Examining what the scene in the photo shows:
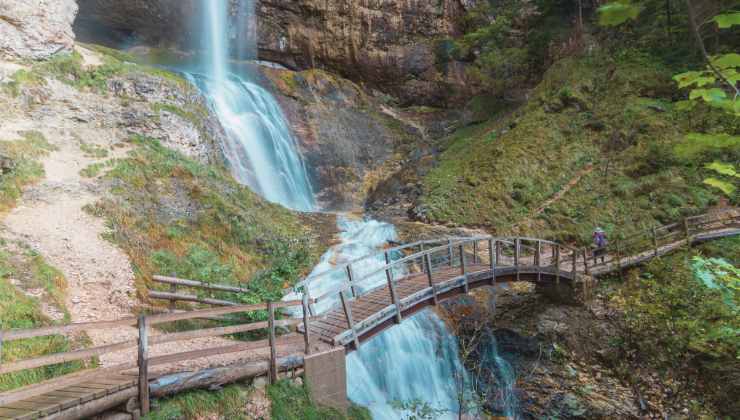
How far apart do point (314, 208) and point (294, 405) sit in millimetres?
14237

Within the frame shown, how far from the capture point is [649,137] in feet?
55.1

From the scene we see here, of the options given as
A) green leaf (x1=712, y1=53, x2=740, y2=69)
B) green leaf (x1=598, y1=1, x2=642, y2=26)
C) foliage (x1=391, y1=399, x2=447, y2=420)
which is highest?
green leaf (x1=598, y1=1, x2=642, y2=26)

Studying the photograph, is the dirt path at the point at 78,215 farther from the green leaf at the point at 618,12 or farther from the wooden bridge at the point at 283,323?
the green leaf at the point at 618,12

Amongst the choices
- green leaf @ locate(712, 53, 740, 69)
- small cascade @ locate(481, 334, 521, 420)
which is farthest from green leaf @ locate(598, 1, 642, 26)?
small cascade @ locate(481, 334, 521, 420)

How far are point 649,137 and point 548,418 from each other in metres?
13.9

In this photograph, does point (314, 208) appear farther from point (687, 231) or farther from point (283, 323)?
point (687, 231)

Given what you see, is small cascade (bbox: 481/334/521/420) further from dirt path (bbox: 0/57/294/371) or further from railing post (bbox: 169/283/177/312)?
railing post (bbox: 169/283/177/312)

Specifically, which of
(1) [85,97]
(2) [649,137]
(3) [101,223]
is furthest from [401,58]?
(3) [101,223]

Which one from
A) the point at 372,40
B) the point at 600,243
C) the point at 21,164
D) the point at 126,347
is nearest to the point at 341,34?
the point at 372,40

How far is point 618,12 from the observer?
6.43ft

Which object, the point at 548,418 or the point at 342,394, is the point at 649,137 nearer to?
the point at 548,418

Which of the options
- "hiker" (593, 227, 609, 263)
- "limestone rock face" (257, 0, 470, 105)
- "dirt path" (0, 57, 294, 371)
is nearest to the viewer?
"dirt path" (0, 57, 294, 371)

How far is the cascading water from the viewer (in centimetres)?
923

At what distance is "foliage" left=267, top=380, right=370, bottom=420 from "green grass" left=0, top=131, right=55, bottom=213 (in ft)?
28.2
